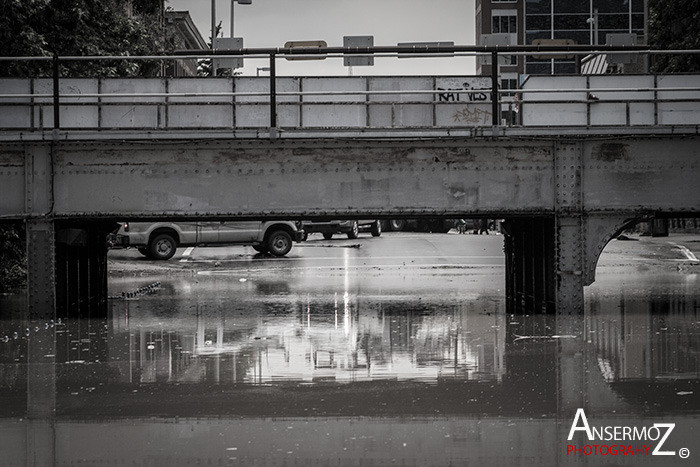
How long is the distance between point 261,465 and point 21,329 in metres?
9.83

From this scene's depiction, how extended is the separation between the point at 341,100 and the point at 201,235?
1325 centimetres

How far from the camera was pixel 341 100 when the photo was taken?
23859 mm

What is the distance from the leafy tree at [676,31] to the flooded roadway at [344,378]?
22.7m

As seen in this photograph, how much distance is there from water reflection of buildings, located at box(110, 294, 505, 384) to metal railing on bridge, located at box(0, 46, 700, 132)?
314 centimetres

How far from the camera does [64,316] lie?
17891 millimetres

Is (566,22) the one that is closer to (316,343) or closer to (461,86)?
(461,86)

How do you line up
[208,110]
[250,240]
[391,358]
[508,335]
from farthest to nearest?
[250,240]
[208,110]
[508,335]
[391,358]

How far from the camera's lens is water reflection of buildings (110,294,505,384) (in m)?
11.8

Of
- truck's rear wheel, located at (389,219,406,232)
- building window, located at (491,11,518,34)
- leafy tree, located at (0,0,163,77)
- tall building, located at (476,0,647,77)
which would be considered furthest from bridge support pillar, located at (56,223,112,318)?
building window, located at (491,11,518,34)

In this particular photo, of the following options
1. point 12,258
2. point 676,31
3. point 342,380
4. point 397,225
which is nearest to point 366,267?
point 12,258

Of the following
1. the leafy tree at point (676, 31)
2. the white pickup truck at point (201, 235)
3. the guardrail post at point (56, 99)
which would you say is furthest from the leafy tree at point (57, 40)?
the leafy tree at point (676, 31)

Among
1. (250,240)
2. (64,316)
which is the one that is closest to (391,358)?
(64,316)

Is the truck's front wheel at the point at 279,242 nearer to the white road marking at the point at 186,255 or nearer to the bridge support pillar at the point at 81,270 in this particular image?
the white road marking at the point at 186,255

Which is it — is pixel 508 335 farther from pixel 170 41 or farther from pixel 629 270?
pixel 170 41
